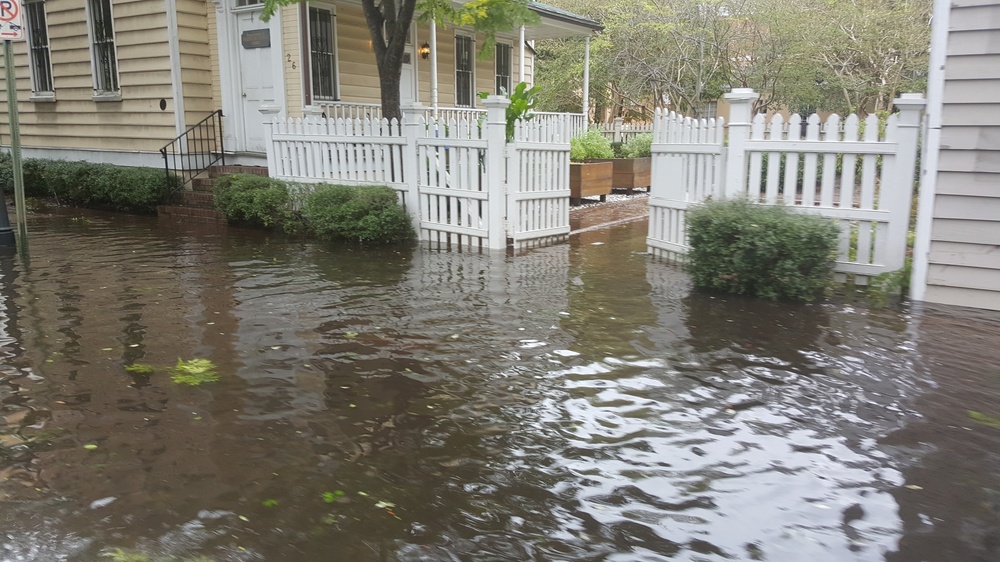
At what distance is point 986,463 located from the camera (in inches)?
144

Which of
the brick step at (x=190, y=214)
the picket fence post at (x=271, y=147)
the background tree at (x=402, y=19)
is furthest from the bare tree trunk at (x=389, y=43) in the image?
the brick step at (x=190, y=214)

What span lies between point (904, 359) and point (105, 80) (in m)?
15.5

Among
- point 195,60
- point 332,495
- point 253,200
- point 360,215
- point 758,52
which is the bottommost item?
point 332,495

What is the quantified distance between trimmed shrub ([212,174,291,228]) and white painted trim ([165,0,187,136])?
265cm

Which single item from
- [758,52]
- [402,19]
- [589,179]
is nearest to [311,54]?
[402,19]

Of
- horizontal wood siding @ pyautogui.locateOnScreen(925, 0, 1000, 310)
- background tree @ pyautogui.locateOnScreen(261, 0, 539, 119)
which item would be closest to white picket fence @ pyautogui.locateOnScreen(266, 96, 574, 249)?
background tree @ pyautogui.locateOnScreen(261, 0, 539, 119)

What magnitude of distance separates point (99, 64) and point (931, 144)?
49.6 feet

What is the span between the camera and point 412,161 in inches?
396

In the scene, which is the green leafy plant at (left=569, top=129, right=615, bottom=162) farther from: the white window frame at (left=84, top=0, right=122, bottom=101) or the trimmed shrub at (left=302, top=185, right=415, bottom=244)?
the white window frame at (left=84, top=0, right=122, bottom=101)

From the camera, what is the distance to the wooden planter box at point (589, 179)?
13.9 meters

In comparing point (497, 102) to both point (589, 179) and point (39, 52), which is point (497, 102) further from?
point (39, 52)

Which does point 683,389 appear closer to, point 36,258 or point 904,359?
point 904,359

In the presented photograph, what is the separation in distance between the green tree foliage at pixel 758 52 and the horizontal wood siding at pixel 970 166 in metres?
17.7

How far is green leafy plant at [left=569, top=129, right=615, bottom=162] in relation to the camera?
15.0 meters
